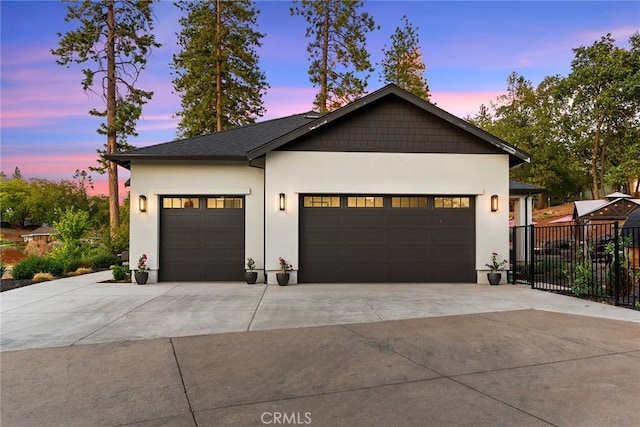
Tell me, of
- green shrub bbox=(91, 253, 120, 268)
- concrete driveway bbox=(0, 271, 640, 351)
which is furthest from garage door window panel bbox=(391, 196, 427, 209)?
green shrub bbox=(91, 253, 120, 268)

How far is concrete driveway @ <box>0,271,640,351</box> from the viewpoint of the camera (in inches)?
235

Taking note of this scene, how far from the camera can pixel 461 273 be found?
1100 centimetres

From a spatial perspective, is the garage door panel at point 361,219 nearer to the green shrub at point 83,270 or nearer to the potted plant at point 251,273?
the potted plant at point 251,273

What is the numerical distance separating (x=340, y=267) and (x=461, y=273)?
3.49 metres

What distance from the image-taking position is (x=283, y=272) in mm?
10508

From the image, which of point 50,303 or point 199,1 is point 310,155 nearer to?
point 50,303

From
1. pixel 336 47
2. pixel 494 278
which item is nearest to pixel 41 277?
pixel 494 278

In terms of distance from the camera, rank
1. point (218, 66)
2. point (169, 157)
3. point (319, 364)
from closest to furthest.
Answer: point (319, 364) → point (169, 157) → point (218, 66)

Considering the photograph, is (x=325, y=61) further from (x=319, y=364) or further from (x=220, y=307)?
(x=319, y=364)

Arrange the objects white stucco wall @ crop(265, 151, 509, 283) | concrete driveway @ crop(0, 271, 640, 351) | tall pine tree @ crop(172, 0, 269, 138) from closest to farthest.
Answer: concrete driveway @ crop(0, 271, 640, 351) < white stucco wall @ crop(265, 151, 509, 283) < tall pine tree @ crop(172, 0, 269, 138)

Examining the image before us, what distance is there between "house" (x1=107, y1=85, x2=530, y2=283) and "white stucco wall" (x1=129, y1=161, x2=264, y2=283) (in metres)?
0.03

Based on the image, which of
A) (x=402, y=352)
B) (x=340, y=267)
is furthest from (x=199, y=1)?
(x=402, y=352)

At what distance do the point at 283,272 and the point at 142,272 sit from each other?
3985 millimetres

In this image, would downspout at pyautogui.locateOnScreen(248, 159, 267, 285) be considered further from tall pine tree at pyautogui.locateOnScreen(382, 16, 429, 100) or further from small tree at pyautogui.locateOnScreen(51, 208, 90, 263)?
tall pine tree at pyautogui.locateOnScreen(382, 16, 429, 100)
